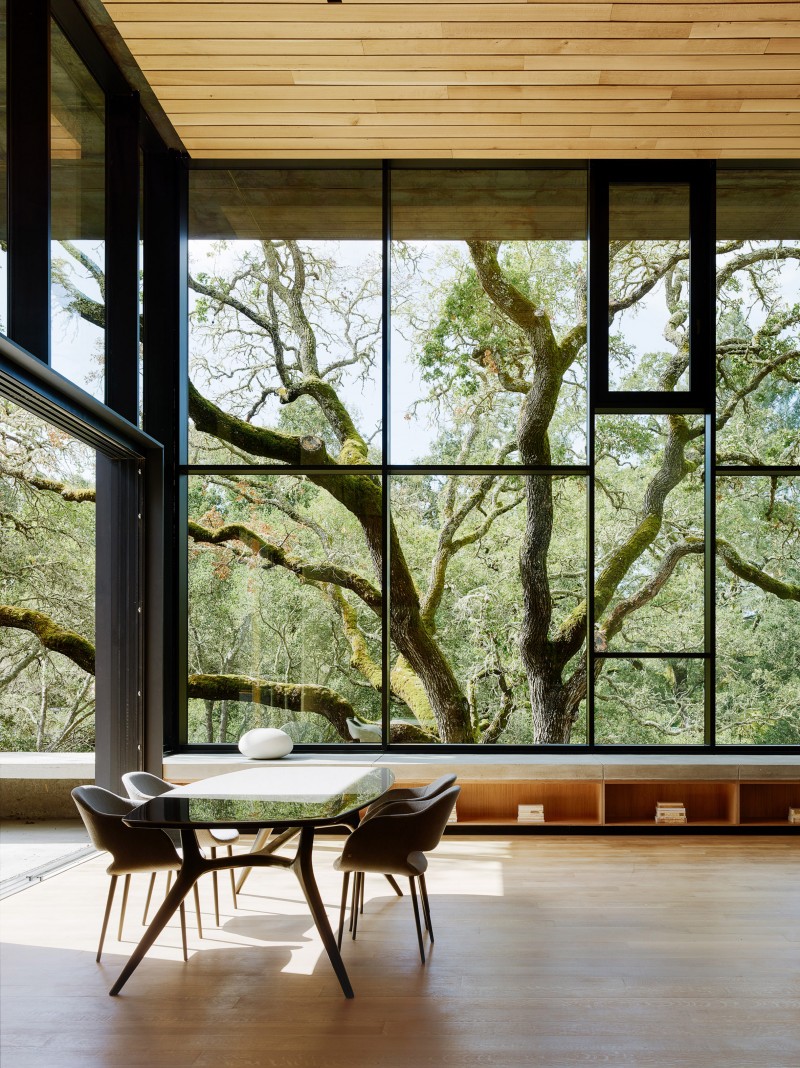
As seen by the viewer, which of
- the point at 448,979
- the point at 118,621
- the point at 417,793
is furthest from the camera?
the point at 118,621

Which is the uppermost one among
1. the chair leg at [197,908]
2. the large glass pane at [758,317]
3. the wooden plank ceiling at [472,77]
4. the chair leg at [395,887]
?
the wooden plank ceiling at [472,77]

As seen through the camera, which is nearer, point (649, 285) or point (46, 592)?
point (649, 285)

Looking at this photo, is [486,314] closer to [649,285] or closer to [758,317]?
[649,285]

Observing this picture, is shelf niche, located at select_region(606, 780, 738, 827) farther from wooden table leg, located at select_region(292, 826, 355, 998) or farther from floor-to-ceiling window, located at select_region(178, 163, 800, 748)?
wooden table leg, located at select_region(292, 826, 355, 998)

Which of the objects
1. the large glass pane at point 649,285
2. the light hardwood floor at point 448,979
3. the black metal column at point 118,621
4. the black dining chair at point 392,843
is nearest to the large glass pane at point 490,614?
the large glass pane at point 649,285

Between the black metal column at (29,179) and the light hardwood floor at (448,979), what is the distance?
2.88 meters

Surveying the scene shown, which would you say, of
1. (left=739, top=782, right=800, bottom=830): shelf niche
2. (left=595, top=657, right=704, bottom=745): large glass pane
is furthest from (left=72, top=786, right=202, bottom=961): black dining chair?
(left=739, top=782, right=800, bottom=830): shelf niche

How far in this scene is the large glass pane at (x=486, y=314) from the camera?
275 inches

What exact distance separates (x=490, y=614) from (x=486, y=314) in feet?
7.55

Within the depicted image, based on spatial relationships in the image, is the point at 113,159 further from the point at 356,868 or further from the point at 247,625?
the point at 356,868

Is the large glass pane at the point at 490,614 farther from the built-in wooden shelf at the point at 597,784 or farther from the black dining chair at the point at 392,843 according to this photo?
the black dining chair at the point at 392,843

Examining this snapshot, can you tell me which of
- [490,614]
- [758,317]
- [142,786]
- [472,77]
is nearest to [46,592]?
[142,786]

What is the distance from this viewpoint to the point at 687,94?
5.65 m

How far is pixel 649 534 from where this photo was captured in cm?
694
